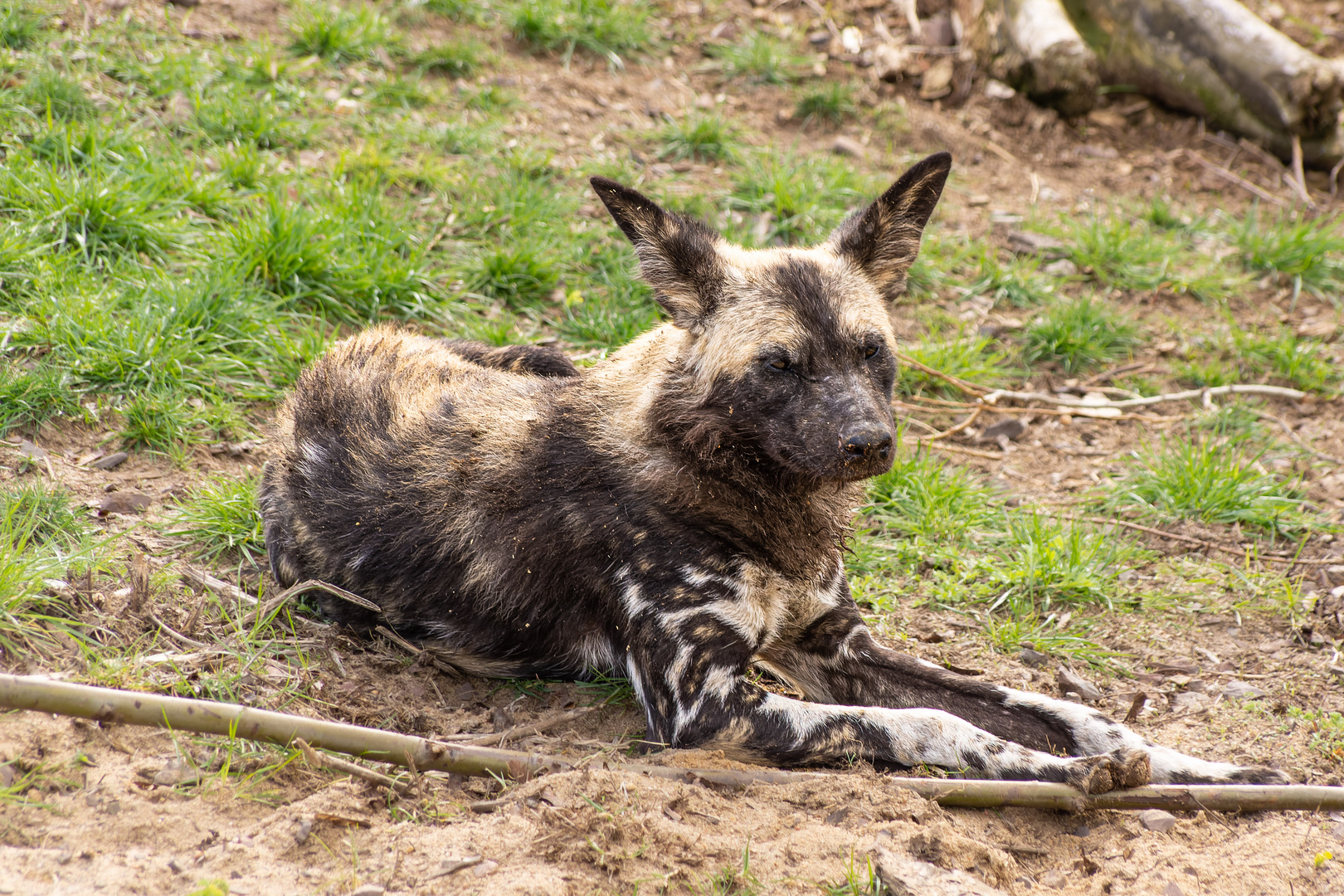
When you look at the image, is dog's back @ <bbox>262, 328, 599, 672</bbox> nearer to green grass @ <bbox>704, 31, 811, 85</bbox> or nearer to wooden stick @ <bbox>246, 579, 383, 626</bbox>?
wooden stick @ <bbox>246, 579, 383, 626</bbox>

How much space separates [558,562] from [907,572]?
179cm

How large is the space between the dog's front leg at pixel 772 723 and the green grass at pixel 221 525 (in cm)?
185

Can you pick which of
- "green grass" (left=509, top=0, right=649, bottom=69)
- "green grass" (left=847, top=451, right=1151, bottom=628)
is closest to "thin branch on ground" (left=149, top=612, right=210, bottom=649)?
"green grass" (left=847, top=451, right=1151, bottom=628)

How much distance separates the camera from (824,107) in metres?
8.32

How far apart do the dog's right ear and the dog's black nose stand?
28.5 inches

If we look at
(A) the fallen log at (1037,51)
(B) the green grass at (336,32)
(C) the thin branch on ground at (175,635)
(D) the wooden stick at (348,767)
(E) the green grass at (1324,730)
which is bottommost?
(C) the thin branch on ground at (175,635)

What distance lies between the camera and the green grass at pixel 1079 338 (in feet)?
21.8

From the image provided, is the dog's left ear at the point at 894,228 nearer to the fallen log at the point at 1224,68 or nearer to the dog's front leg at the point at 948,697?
the dog's front leg at the point at 948,697

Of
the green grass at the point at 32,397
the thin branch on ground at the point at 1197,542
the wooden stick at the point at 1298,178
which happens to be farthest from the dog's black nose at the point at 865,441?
the wooden stick at the point at 1298,178

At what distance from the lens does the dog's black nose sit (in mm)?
3527

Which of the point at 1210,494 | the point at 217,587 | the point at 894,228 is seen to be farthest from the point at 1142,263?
the point at 217,587

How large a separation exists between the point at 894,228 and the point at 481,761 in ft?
8.24

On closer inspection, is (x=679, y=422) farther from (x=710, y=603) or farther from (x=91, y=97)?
(x=91, y=97)

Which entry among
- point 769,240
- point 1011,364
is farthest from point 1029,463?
point 769,240
